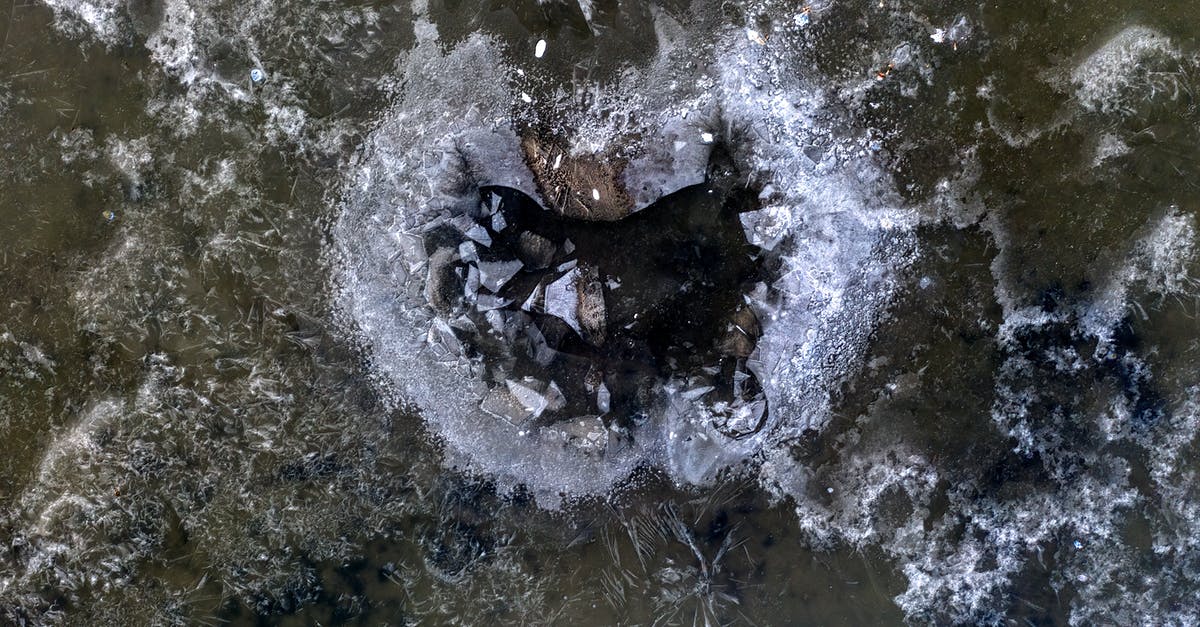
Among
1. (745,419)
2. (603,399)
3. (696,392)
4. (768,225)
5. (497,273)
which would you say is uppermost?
(497,273)

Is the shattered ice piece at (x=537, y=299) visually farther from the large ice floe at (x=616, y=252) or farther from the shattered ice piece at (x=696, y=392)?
the shattered ice piece at (x=696, y=392)

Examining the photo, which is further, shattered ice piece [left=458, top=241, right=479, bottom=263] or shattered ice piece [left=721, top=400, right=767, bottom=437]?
shattered ice piece [left=721, top=400, right=767, bottom=437]

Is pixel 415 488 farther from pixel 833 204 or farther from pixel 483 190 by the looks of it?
pixel 833 204

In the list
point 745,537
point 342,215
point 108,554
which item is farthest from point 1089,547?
point 108,554

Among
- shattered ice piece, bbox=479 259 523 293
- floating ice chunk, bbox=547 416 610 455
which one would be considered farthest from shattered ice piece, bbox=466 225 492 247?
floating ice chunk, bbox=547 416 610 455

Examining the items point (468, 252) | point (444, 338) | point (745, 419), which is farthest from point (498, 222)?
point (745, 419)

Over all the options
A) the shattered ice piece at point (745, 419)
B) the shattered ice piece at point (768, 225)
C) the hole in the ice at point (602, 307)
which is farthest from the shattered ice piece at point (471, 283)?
the shattered ice piece at point (745, 419)

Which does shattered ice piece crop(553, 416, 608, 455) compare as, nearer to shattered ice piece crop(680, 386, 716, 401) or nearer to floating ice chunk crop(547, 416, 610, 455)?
floating ice chunk crop(547, 416, 610, 455)

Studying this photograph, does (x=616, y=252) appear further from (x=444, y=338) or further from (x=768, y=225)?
(x=444, y=338)
